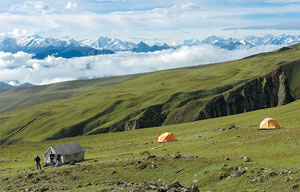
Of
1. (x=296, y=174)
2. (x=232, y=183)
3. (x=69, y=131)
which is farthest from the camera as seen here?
(x=69, y=131)

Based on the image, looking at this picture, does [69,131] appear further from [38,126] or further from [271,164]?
[271,164]

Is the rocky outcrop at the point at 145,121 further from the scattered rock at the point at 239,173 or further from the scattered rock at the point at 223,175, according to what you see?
the scattered rock at the point at 239,173

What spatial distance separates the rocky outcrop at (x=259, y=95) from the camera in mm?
159050

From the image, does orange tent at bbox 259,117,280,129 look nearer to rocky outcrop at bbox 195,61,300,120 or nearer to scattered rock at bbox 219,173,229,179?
scattered rock at bbox 219,173,229,179

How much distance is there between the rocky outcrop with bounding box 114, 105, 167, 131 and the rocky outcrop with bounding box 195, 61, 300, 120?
2404 centimetres

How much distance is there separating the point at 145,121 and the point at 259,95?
190 ft

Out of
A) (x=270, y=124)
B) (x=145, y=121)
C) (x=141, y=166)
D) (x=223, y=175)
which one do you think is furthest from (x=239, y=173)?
(x=145, y=121)

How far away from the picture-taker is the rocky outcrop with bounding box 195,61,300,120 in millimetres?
159050

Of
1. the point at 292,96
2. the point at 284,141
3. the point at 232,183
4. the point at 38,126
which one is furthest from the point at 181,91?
the point at 232,183

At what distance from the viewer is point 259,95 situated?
16575cm

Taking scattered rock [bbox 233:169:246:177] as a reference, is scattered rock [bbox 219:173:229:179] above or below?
below

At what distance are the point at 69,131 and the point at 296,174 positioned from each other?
145 m

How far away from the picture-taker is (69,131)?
166m

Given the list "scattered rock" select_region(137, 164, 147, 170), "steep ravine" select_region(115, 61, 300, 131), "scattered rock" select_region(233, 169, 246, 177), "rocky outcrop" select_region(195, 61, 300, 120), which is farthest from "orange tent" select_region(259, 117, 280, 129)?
"rocky outcrop" select_region(195, 61, 300, 120)
